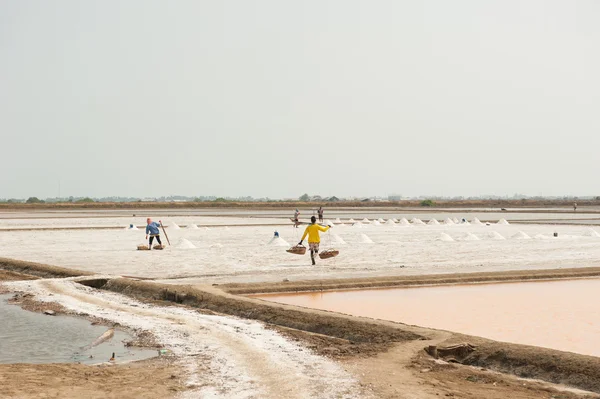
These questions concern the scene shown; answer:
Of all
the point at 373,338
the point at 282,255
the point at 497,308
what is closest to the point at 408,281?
the point at 497,308

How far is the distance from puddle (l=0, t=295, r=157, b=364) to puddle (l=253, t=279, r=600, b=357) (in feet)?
14.0

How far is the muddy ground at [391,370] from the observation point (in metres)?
7.43

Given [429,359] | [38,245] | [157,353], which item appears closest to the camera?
[429,359]

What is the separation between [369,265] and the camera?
21.1 m

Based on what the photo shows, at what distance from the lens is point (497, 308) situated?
44.0 ft

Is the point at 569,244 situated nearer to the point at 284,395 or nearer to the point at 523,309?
Answer: the point at 523,309

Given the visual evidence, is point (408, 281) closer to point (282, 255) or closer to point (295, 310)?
point (295, 310)

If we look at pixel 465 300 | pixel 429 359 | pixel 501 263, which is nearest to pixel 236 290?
pixel 465 300

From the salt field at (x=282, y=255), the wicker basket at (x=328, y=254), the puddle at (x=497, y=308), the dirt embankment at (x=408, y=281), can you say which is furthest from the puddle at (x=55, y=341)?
the wicker basket at (x=328, y=254)

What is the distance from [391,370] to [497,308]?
579 cm

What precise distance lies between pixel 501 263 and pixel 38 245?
57.1 feet

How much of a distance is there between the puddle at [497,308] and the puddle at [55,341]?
14.0 feet

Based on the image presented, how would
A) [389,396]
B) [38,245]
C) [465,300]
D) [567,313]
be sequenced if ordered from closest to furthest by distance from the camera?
[389,396], [567,313], [465,300], [38,245]

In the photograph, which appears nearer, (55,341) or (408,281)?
(55,341)
